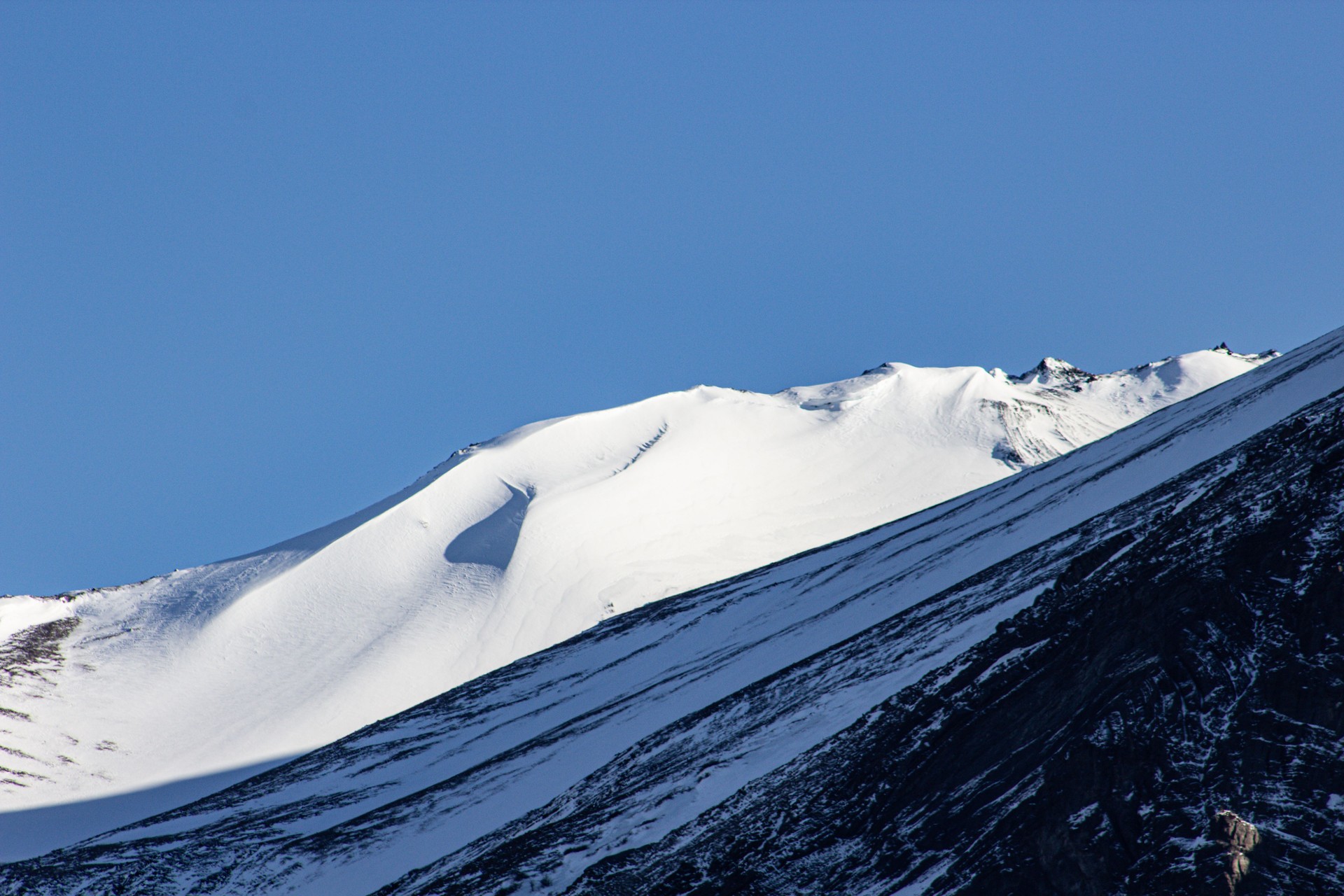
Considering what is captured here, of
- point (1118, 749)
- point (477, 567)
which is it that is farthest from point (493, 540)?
point (1118, 749)

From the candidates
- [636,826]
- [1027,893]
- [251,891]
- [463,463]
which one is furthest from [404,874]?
[463,463]

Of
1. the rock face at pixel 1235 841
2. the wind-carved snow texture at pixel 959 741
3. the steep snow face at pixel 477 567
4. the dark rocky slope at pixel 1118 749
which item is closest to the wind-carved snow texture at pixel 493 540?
the steep snow face at pixel 477 567

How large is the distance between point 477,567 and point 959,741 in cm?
6393

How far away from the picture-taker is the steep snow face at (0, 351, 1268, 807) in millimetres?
68812

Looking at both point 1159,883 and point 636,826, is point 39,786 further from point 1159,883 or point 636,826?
point 1159,883

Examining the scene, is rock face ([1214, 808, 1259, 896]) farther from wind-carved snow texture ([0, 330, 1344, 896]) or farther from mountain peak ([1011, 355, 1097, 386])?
mountain peak ([1011, 355, 1097, 386])

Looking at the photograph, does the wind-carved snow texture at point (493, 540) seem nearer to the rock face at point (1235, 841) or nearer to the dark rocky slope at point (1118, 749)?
the dark rocky slope at point (1118, 749)

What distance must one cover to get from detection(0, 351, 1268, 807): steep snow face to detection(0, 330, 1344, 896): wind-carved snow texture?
16641 millimetres

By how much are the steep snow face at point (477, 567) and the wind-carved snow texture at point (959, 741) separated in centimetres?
1664

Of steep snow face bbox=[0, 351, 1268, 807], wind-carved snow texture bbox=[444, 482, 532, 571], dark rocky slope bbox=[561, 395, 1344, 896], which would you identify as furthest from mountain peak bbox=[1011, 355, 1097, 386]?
dark rocky slope bbox=[561, 395, 1344, 896]

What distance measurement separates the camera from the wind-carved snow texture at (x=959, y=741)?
2273 cm

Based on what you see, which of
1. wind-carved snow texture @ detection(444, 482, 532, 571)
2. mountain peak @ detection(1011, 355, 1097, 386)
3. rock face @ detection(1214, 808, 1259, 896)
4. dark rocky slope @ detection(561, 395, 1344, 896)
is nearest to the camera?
rock face @ detection(1214, 808, 1259, 896)

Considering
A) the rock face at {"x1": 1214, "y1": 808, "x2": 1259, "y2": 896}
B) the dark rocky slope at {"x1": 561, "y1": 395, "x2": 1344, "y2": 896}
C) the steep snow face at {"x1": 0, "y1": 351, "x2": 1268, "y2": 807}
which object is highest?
the steep snow face at {"x1": 0, "y1": 351, "x2": 1268, "y2": 807}

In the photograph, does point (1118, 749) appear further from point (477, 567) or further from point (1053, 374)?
point (1053, 374)
